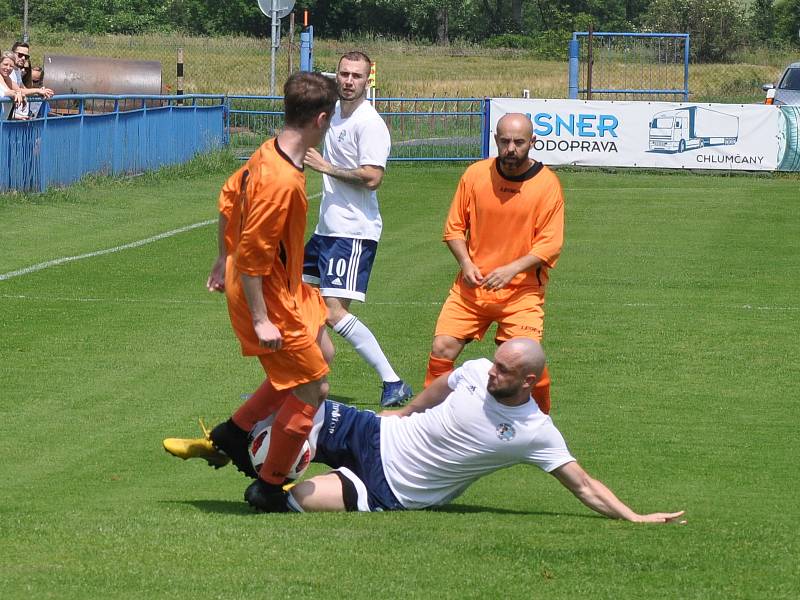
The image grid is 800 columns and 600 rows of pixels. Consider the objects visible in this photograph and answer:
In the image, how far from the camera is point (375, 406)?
9.09 meters

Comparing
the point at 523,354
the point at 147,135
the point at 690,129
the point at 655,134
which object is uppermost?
the point at 690,129

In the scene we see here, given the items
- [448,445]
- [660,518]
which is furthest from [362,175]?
[660,518]

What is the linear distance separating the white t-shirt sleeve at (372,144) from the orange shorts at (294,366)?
305cm

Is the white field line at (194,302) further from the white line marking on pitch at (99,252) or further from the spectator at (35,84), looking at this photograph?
the spectator at (35,84)

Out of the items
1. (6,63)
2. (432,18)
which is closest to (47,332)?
(6,63)

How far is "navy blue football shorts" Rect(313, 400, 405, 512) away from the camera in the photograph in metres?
6.61

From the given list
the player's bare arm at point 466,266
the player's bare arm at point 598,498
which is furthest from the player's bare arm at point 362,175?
the player's bare arm at point 598,498

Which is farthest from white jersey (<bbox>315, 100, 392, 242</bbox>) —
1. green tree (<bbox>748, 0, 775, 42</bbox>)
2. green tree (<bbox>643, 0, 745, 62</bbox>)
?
green tree (<bbox>748, 0, 775, 42</bbox>)

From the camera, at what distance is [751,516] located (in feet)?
21.9

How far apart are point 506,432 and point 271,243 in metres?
1.41

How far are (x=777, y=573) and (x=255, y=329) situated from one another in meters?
2.33

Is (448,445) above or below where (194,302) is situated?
above

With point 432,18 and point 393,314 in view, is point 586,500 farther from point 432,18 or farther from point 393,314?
point 432,18

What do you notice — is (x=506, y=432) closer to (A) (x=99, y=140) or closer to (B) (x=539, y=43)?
(A) (x=99, y=140)
